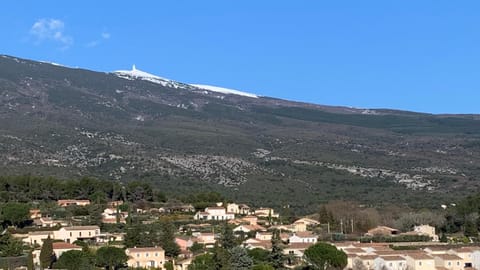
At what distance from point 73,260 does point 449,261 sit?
21714 millimetres

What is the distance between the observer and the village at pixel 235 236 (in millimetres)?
48875

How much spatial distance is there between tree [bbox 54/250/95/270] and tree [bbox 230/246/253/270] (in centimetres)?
752

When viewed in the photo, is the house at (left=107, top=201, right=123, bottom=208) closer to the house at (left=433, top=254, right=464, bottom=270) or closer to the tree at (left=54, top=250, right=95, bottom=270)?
the tree at (left=54, top=250, right=95, bottom=270)

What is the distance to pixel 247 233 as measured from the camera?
198 ft

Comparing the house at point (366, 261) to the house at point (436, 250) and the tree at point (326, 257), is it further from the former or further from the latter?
the house at point (436, 250)

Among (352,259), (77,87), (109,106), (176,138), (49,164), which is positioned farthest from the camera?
(77,87)

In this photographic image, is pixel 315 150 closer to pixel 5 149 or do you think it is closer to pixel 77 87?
pixel 5 149

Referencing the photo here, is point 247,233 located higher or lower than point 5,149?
lower

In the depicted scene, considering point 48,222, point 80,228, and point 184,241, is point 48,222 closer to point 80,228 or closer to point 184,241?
point 80,228

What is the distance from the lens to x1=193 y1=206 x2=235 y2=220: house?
68125 millimetres

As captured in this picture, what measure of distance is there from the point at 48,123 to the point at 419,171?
56216 mm

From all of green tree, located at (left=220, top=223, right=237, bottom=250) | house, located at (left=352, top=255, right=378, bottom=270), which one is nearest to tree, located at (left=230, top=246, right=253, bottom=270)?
green tree, located at (left=220, top=223, right=237, bottom=250)

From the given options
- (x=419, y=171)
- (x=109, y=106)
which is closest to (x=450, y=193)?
(x=419, y=171)

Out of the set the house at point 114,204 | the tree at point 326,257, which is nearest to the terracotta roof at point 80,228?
the house at point 114,204
